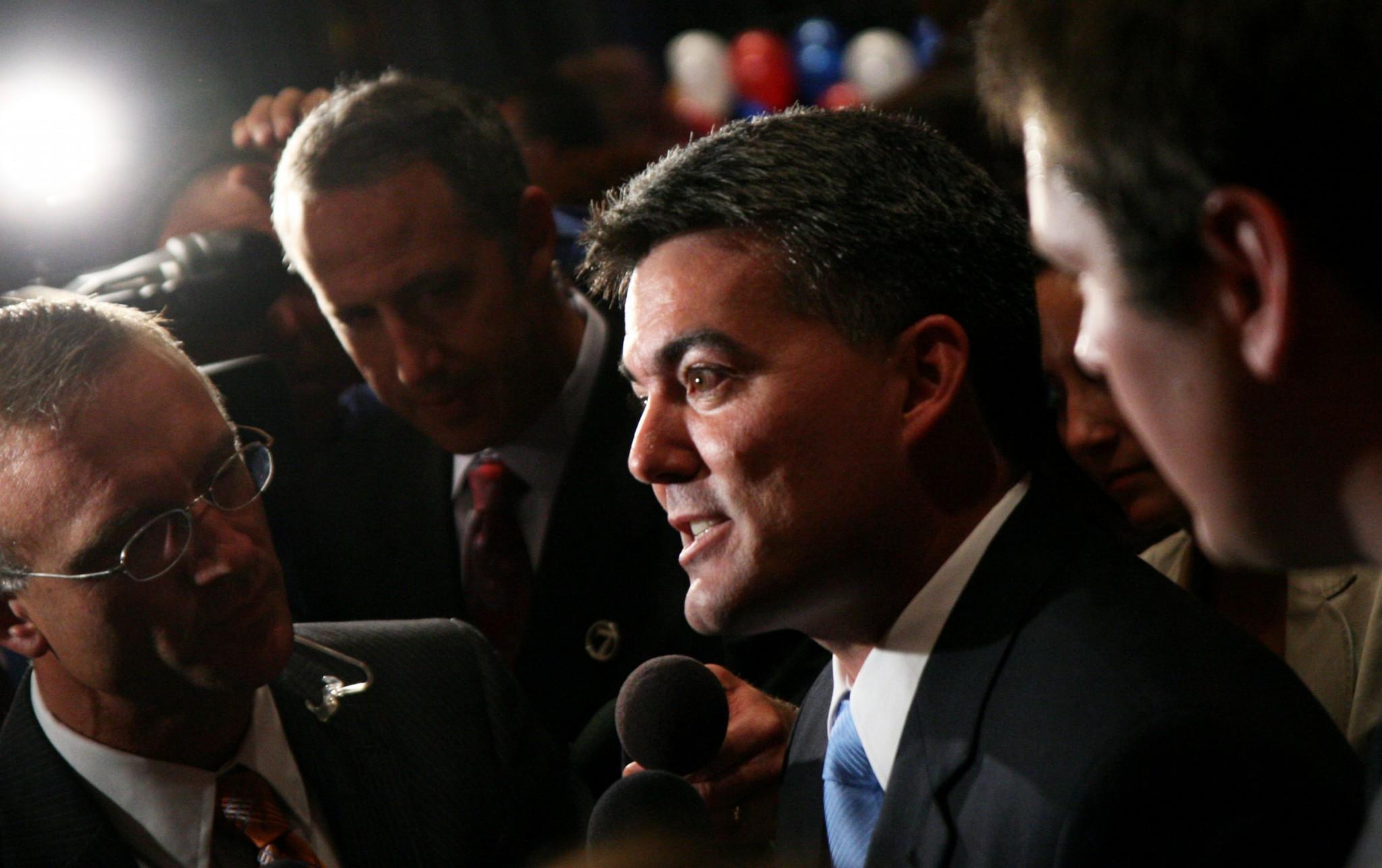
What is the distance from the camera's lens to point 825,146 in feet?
5.29

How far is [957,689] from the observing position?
1491 millimetres

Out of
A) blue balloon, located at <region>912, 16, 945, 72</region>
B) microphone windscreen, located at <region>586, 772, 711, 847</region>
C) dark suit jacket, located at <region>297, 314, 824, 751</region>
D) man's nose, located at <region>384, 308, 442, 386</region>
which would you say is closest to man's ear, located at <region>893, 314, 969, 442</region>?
microphone windscreen, located at <region>586, 772, 711, 847</region>

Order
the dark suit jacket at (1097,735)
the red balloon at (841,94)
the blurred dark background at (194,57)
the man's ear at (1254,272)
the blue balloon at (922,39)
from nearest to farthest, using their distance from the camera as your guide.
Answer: the man's ear at (1254,272) < the dark suit jacket at (1097,735) < the blurred dark background at (194,57) < the blue balloon at (922,39) < the red balloon at (841,94)

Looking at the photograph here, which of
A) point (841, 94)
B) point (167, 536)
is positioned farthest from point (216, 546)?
point (841, 94)

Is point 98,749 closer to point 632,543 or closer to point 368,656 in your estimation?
point 368,656

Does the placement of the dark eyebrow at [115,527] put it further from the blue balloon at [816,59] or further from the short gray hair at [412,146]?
the blue balloon at [816,59]

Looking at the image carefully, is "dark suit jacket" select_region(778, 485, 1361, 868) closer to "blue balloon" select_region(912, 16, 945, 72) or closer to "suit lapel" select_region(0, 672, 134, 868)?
"suit lapel" select_region(0, 672, 134, 868)

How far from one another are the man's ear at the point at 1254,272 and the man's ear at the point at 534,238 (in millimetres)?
1840

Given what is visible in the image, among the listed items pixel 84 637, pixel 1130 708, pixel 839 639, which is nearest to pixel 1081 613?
pixel 1130 708

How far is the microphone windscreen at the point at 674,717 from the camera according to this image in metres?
1.56

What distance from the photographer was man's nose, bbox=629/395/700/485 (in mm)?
1606

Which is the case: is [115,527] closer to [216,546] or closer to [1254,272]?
[216,546]

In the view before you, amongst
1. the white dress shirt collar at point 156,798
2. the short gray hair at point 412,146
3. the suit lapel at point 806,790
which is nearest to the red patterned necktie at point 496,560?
the short gray hair at point 412,146

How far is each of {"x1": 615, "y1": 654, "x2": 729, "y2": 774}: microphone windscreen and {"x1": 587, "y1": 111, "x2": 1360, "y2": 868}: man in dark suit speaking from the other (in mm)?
78
